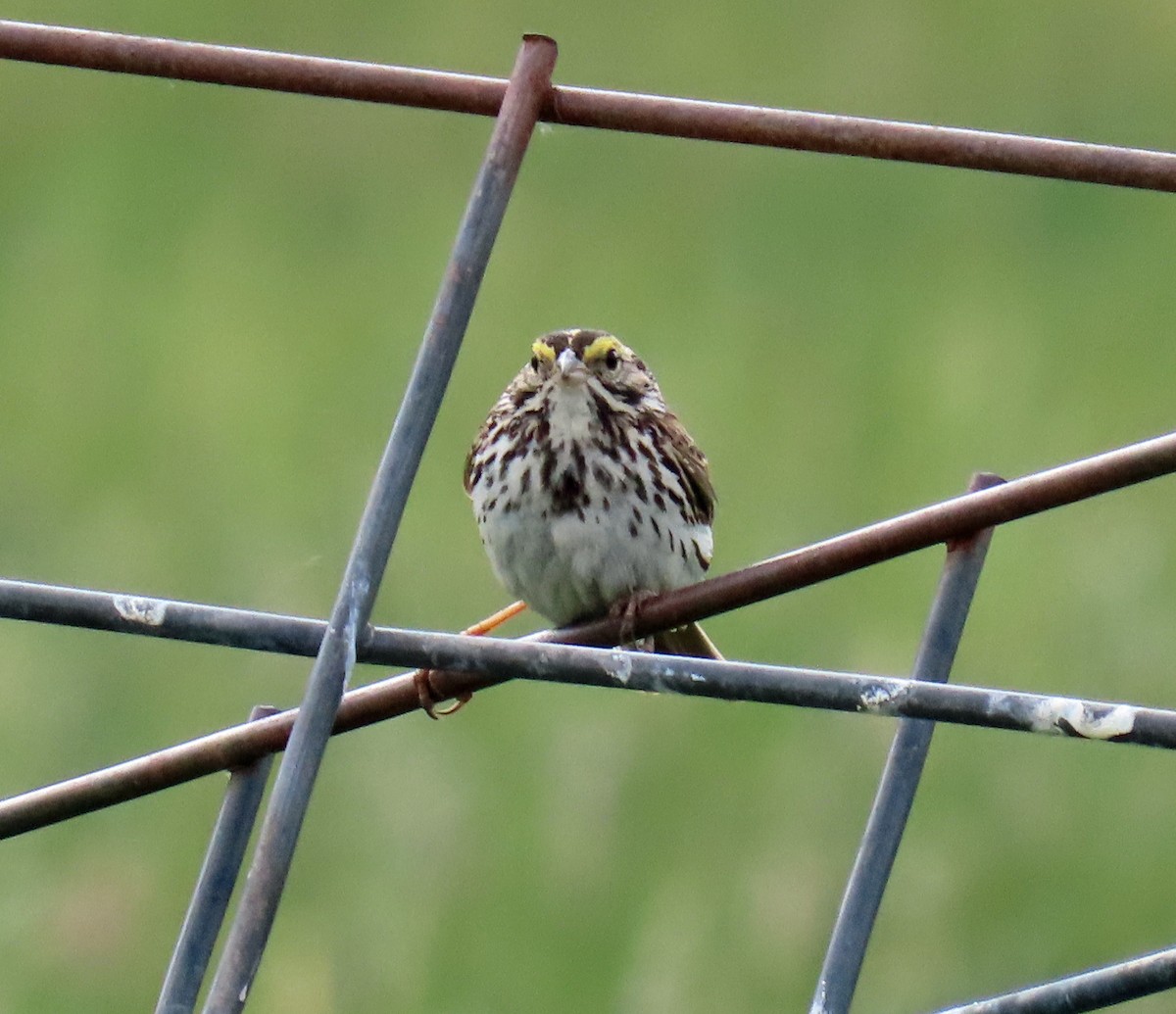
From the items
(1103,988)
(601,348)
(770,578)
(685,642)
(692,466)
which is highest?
(601,348)

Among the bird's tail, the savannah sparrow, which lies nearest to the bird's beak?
the savannah sparrow

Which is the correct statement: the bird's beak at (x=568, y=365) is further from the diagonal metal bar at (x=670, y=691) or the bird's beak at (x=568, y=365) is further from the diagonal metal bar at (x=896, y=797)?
the diagonal metal bar at (x=670, y=691)

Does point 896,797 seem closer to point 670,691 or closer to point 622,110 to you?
point 670,691

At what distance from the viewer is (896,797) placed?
303 centimetres

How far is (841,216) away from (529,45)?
8336mm

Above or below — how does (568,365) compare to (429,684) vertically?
above

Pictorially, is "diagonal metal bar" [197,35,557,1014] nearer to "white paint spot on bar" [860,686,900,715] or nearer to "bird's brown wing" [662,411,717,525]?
"white paint spot on bar" [860,686,900,715]

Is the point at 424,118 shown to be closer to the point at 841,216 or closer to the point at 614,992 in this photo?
the point at 841,216

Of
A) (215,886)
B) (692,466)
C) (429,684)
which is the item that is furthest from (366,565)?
(692,466)

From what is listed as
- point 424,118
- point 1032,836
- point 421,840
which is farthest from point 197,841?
point 424,118

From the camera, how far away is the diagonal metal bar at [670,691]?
260cm

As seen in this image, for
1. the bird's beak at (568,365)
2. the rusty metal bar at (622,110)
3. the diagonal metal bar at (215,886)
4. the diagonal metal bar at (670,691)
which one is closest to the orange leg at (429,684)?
the diagonal metal bar at (670,691)

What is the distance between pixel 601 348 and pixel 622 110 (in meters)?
2.17

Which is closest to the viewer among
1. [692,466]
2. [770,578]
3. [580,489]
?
[770,578]
